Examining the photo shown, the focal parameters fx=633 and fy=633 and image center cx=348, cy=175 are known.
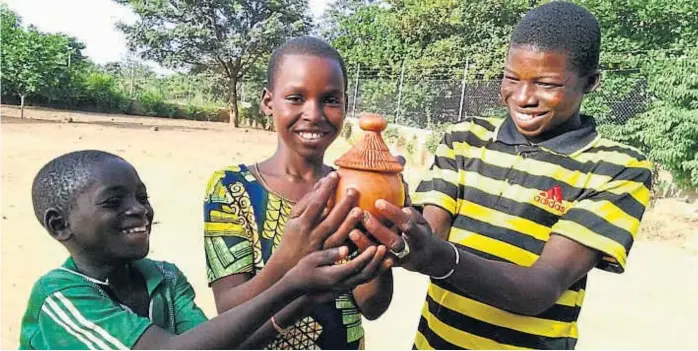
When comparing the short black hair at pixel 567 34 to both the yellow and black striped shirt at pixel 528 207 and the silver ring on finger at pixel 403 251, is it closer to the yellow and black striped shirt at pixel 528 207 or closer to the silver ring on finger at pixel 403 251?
the yellow and black striped shirt at pixel 528 207

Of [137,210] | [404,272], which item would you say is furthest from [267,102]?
[404,272]

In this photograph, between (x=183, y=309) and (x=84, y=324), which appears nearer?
(x=84, y=324)

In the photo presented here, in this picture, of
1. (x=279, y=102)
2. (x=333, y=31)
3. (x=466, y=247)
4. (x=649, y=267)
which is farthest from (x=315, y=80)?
(x=333, y=31)

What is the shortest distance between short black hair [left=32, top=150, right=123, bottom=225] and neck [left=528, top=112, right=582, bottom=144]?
1143mm

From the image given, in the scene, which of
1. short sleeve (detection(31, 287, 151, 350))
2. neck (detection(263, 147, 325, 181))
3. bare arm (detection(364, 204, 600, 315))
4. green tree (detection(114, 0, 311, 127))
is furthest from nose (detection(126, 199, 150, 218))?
green tree (detection(114, 0, 311, 127))

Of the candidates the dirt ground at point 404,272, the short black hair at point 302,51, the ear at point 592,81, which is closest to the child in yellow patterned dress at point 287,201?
the short black hair at point 302,51

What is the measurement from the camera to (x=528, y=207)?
65.8 inches

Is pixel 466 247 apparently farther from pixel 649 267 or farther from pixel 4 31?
pixel 4 31

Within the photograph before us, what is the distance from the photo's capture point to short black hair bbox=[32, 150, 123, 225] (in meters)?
1.58

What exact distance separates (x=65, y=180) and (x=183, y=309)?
0.46 m

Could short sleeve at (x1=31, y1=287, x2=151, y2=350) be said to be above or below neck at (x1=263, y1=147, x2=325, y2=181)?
below

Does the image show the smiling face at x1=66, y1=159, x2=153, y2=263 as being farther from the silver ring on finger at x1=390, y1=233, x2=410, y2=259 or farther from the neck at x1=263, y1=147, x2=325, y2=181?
the silver ring on finger at x1=390, y1=233, x2=410, y2=259

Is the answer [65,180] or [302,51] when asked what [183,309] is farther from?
[302,51]

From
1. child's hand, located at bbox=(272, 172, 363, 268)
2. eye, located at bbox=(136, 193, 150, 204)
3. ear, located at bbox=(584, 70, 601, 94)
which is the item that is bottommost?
eye, located at bbox=(136, 193, 150, 204)
